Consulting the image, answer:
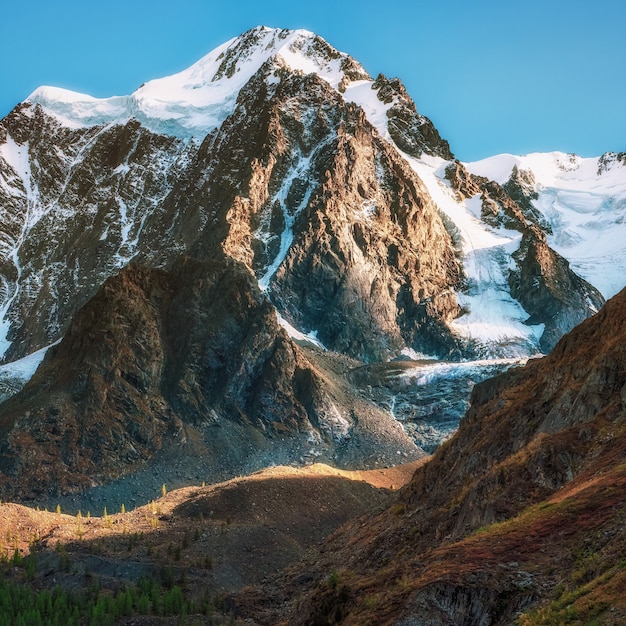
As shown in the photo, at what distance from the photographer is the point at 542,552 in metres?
30.6

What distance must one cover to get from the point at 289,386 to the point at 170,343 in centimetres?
2774

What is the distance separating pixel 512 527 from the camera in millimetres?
34250

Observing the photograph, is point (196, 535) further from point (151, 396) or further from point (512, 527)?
point (151, 396)

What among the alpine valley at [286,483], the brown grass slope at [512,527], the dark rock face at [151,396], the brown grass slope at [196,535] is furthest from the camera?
the dark rock face at [151,396]

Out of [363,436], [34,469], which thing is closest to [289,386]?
[363,436]

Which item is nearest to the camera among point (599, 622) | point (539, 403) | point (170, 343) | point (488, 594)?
point (599, 622)

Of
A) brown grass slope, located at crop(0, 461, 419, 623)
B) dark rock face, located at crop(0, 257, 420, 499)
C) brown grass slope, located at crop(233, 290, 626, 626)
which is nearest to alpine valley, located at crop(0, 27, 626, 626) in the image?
brown grass slope, located at crop(233, 290, 626, 626)

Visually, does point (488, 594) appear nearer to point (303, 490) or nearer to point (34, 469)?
point (303, 490)

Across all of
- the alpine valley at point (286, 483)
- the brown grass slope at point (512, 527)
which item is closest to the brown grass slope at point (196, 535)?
the alpine valley at point (286, 483)

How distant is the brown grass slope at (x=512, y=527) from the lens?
28438 mm

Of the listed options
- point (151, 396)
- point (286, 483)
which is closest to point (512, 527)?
point (286, 483)

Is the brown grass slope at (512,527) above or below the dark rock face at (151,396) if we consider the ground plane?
below

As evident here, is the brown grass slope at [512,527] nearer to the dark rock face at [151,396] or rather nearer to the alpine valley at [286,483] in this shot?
the alpine valley at [286,483]

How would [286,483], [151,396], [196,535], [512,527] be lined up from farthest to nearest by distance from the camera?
[151,396] → [286,483] → [196,535] → [512,527]
